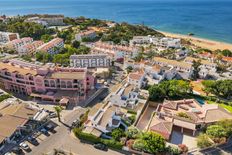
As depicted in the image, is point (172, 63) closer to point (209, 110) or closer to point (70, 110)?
point (209, 110)

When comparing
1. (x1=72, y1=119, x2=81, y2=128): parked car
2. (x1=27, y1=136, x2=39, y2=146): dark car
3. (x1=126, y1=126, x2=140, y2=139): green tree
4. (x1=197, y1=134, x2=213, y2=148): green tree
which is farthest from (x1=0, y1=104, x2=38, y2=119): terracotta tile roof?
(x1=197, y1=134, x2=213, y2=148): green tree

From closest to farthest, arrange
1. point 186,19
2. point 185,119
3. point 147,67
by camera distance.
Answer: point 185,119, point 147,67, point 186,19

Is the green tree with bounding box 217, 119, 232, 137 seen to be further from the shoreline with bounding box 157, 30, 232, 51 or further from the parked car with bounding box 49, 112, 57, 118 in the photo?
the shoreline with bounding box 157, 30, 232, 51

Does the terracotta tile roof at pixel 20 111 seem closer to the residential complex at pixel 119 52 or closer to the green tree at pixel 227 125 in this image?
the green tree at pixel 227 125

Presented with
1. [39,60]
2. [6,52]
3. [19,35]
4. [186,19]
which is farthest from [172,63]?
[186,19]

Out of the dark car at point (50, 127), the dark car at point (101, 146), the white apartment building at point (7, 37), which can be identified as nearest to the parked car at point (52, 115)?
the dark car at point (50, 127)
